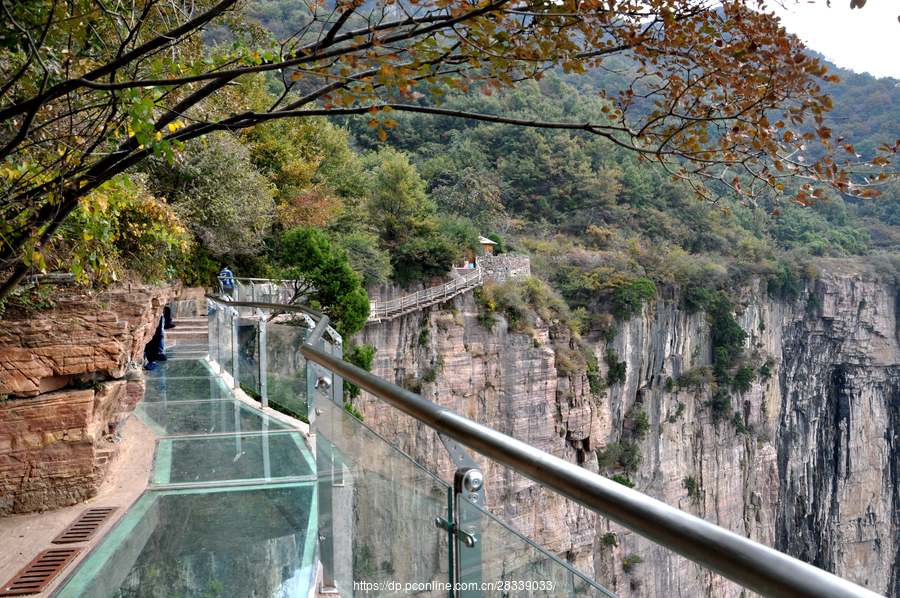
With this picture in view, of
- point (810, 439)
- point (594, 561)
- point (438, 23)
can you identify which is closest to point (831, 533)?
point (810, 439)

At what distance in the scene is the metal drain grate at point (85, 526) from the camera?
278 centimetres

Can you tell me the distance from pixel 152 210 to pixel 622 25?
583cm

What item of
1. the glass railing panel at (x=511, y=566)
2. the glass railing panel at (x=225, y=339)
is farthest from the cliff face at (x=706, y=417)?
the glass railing panel at (x=511, y=566)

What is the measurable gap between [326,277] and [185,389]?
1027 cm

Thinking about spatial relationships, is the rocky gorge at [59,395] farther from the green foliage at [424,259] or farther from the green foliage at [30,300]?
the green foliage at [424,259]

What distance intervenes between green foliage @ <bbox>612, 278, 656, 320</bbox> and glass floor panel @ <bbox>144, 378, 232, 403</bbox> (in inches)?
859

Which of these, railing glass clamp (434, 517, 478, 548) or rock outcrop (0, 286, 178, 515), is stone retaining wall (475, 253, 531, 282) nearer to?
rock outcrop (0, 286, 178, 515)

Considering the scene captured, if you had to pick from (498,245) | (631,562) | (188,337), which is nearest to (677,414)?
(631,562)

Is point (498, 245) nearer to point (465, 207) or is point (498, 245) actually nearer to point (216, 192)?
point (465, 207)

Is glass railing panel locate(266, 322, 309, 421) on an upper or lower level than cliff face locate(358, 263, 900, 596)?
upper

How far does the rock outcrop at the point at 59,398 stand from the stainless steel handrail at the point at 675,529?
9.30 feet

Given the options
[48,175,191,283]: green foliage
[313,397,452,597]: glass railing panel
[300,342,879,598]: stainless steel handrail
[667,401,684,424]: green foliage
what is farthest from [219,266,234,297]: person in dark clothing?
[667,401,684,424]: green foliage

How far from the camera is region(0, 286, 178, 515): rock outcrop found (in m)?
3.17

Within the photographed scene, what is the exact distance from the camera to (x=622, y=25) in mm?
2012
